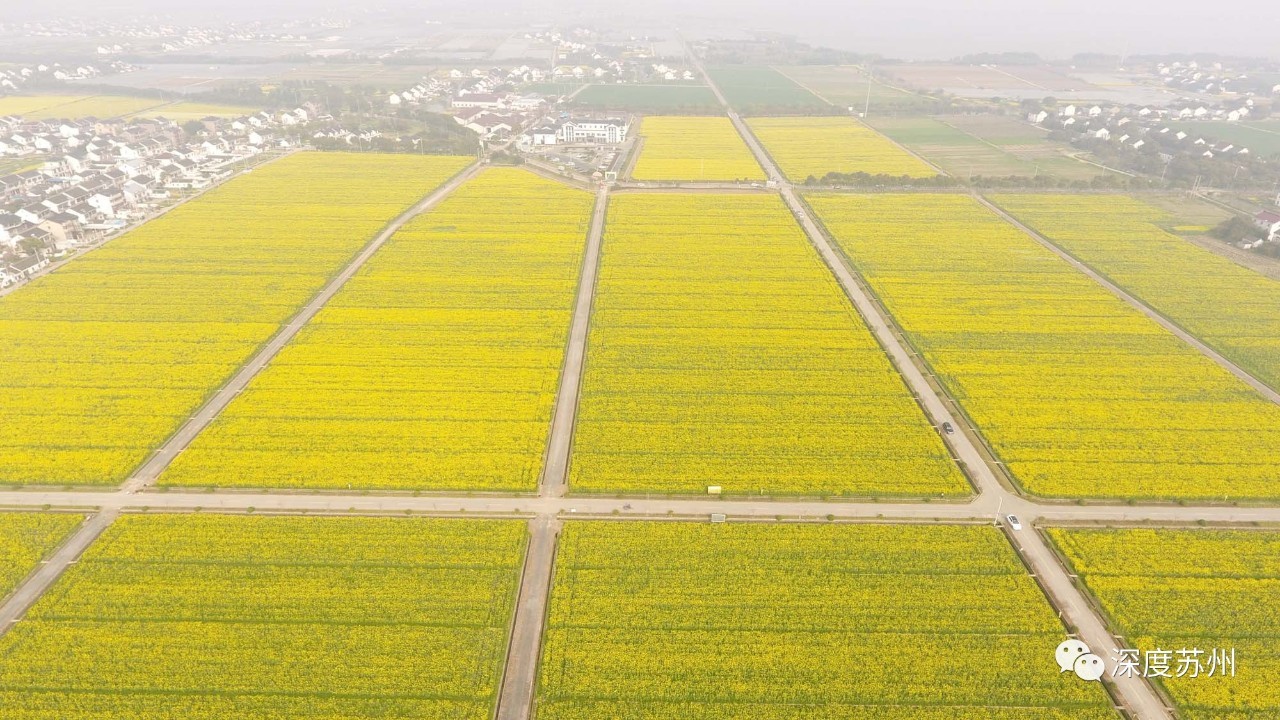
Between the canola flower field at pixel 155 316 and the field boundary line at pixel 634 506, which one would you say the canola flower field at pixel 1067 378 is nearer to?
the field boundary line at pixel 634 506

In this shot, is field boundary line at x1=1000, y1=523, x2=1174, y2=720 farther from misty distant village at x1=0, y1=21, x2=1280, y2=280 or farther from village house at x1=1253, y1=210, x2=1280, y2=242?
village house at x1=1253, y1=210, x2=1280, y2=242

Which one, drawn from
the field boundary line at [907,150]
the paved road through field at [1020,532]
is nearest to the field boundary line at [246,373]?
the paved road through field at [1020,532]

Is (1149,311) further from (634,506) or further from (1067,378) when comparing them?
(634,506)

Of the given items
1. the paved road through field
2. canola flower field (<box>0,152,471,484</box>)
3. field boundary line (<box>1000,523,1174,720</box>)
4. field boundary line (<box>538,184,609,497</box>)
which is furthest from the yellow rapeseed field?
field boundary line (<box>1000,523,1174,720</box>)

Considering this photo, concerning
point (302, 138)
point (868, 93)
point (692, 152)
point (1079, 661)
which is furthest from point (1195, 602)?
point (868, 93)

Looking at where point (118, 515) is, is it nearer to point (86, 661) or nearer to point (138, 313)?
point (86, 661)

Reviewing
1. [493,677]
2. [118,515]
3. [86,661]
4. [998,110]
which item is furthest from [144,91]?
[998,110]
